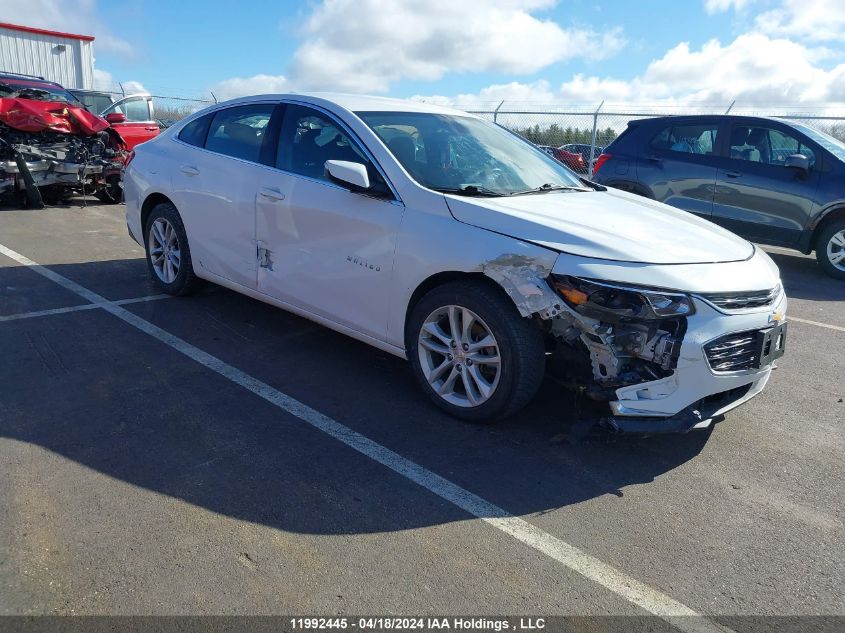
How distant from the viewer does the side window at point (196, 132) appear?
216 inches

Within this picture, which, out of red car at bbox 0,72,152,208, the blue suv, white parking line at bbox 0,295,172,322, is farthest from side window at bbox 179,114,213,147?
the blue suv

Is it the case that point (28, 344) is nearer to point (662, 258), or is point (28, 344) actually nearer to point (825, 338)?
point (662, 258)

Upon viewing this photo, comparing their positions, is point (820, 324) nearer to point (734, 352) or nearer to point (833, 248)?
point (833, 248)

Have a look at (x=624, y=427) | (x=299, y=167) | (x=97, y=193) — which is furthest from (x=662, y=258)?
(x=97, y=193)

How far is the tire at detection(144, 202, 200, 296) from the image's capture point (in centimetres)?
558

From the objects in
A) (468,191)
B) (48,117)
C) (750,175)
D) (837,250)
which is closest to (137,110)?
(48,117)

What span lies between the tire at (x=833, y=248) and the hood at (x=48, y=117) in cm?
1026

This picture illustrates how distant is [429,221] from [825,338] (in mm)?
3896

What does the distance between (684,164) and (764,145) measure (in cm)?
93

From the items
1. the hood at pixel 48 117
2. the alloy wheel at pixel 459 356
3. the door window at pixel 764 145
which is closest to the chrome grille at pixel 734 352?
the alloy wheel at pixel 459 356

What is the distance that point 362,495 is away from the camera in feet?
10.0

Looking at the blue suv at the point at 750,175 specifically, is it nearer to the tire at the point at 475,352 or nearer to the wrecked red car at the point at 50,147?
the tire at the point at 475,352

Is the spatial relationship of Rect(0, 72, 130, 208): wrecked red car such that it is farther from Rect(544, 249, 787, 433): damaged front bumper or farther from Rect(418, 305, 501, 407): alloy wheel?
Rect(544, 249, 787, 433): damaged front bumper

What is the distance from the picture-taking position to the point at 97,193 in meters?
11.6
